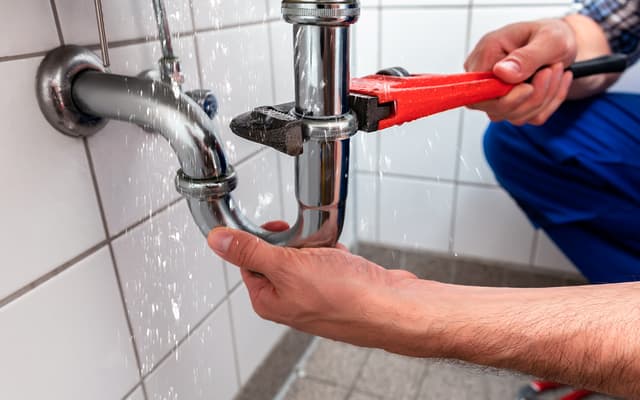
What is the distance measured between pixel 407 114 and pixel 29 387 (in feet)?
1.17

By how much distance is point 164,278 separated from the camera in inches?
19.9

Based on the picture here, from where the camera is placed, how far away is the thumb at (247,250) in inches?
14.1

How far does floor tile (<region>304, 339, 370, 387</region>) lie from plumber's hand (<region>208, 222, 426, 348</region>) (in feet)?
1.65

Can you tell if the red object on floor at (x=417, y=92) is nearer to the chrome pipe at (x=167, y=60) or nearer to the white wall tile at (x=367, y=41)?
the chrome pipe at (x=167, y=60)

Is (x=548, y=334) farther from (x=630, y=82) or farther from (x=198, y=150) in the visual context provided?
(x=630, y=82)

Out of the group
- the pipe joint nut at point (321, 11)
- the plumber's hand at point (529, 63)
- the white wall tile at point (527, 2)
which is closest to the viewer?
the pipe joint nut at point (321, 11)

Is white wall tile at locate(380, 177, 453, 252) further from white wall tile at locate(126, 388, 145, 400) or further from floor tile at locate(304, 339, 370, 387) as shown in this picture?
white wall tile at locate(126, 388, 145, 400)

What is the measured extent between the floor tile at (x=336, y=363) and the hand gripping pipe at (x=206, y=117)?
55 cm

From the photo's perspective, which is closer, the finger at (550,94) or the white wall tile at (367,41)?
the finger at (550,94)

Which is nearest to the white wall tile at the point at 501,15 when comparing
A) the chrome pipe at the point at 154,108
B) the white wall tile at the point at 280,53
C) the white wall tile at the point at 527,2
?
the white wall tile at the point at 527,2

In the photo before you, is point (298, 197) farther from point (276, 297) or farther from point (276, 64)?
point (276, 64)

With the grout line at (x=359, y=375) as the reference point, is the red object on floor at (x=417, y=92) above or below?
above

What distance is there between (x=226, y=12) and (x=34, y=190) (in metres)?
0.28

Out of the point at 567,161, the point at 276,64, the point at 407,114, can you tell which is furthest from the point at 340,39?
the point at 567,161
